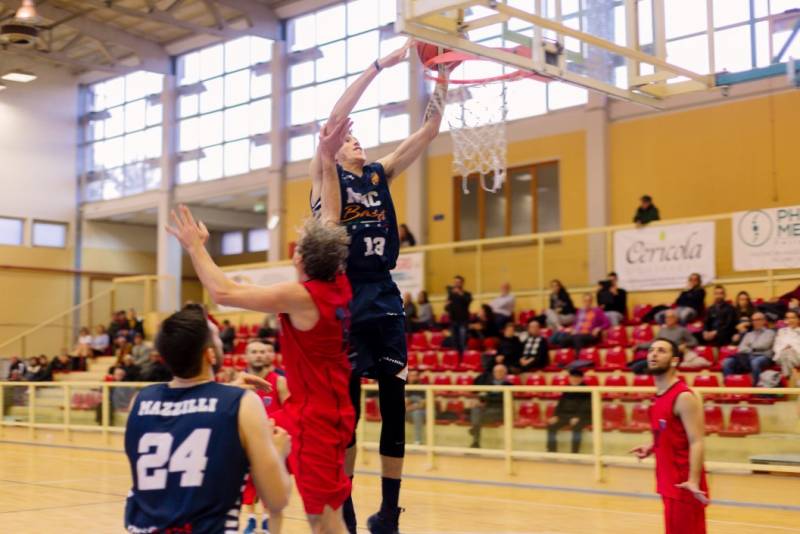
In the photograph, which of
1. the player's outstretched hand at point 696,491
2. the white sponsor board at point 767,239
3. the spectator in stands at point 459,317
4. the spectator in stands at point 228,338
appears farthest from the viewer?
the spectator in stands at point 228,338

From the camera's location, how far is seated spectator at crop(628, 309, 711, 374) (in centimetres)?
1223

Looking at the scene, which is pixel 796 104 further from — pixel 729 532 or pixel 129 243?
pixel 129 243

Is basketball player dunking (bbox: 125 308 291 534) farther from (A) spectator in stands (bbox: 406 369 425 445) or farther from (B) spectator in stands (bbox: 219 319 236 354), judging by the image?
(B) spectator in stands (bbox: 219 319 236 354)

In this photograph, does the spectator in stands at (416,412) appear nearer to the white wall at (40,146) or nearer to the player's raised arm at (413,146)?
the player's raised arm at (413,146)

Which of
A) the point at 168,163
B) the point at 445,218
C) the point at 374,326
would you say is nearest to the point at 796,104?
the point at 445,218

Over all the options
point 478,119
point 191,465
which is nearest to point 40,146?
point 478,119

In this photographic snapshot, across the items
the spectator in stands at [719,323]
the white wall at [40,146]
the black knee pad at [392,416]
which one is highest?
the white wall at [40,146]

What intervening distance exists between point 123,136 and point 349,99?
83.2 feet

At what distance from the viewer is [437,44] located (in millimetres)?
6211

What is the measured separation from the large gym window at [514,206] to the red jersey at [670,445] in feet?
46.0

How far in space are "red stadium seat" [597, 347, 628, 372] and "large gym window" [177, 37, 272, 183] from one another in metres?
13.1

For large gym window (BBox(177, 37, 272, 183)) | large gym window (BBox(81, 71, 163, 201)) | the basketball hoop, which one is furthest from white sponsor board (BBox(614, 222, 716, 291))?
large gym window (BBox(81, 71, 163, 201))

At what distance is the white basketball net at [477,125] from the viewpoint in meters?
11.0

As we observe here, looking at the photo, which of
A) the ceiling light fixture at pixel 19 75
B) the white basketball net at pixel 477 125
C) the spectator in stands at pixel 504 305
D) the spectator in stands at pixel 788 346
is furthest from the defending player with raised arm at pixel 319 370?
the ceiling light fixture at pixel 19 75
